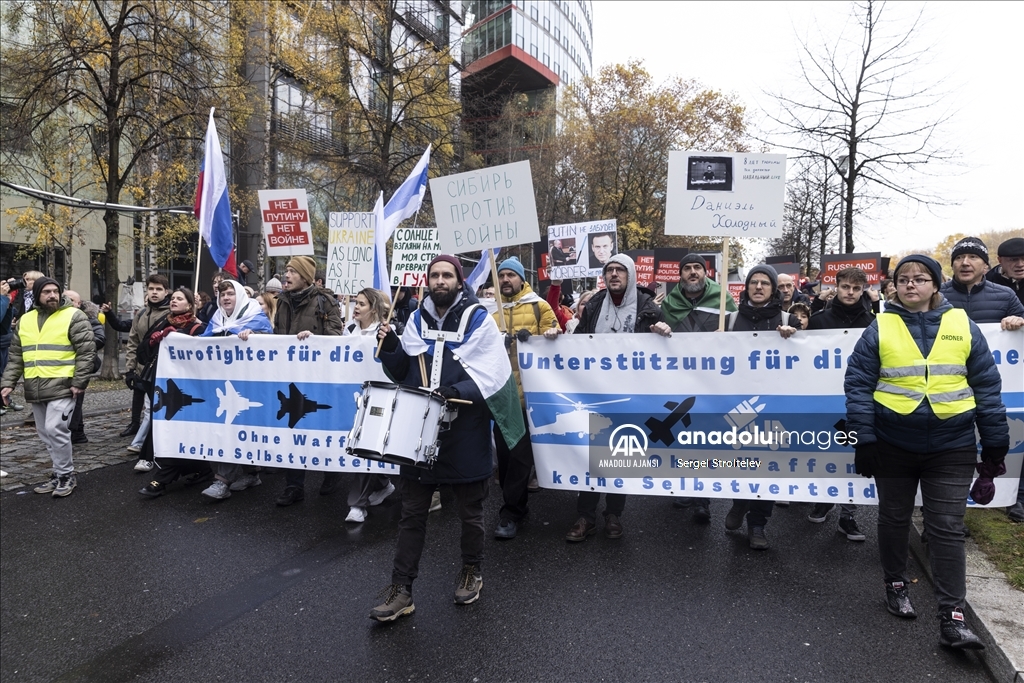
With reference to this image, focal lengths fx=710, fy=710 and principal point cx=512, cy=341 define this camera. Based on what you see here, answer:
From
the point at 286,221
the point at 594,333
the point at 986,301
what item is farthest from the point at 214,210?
the point at 986,301

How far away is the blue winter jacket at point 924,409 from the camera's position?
350cm

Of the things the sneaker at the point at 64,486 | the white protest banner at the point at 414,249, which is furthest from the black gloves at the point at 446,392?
the white protest banner at the point at 414,249

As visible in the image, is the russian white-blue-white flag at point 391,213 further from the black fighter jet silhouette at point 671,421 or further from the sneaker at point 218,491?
the black fighter jet silhouette at point 671,421

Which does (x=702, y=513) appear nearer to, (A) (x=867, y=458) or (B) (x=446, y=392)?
(A) (x=867, y=458)

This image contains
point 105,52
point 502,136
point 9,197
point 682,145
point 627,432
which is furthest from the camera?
point 682,145

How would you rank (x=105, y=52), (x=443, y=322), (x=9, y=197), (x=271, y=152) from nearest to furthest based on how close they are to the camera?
1. (x=443, y=322)
2. (x=105, y=52)
3. (x=9, y=197)
4. (x=271, y=152)

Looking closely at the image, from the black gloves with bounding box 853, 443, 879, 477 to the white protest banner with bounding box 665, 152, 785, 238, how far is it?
1.82 meters

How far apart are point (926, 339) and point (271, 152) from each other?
911 inches

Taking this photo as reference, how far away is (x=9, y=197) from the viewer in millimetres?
20969

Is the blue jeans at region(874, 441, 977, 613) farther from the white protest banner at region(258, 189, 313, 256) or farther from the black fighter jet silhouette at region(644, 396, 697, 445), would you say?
the white protest banner at region(258, 189, 313, 256)

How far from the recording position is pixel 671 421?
5035mm

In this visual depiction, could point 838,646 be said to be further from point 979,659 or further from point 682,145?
point 682,145

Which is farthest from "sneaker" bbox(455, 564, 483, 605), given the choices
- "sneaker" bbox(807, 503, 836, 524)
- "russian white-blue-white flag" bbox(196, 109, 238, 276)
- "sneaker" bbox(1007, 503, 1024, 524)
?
"russian white-blue-white flag" bbox(196, 109, 238, 276)

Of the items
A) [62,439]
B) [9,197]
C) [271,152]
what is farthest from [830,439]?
[9,197]
